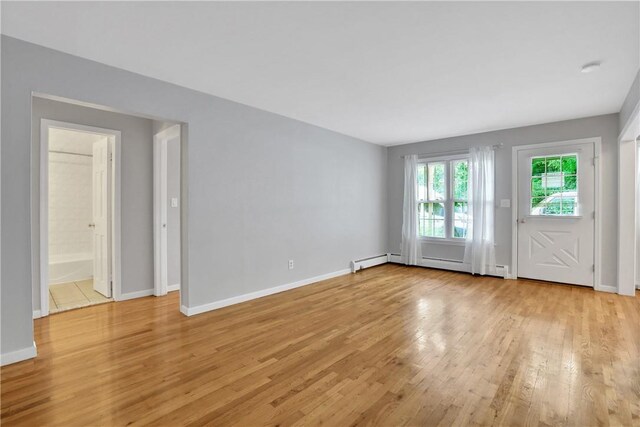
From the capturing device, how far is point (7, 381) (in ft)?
6.86

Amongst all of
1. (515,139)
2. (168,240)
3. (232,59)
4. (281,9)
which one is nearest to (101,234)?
(168,240)

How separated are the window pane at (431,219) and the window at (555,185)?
150 cm

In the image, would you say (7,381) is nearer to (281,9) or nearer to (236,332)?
(236,332)

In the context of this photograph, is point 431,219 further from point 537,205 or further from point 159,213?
point 159,213

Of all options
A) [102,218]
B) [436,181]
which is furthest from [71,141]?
[436,181]

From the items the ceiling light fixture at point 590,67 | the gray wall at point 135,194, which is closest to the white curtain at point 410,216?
the ceiling light fixture at point 590,67

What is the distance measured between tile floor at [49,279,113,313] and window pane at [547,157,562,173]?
21.8 feet

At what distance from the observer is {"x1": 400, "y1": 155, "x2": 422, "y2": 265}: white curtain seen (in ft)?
20.3

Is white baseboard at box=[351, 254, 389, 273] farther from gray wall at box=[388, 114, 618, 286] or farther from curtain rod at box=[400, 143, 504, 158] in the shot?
curtain rod at box=[400, 143, 504, 158]

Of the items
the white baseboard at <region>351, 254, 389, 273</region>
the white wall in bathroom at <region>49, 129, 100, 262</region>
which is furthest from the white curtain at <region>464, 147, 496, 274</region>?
the white wall in bathroom at <region>49, 129, 100, 262</region>

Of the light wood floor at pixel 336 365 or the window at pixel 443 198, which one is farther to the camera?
the window at pixel 443 198

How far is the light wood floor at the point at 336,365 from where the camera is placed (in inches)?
70.9

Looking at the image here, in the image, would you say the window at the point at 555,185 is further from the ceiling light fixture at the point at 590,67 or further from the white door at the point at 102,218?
the white door at the point at 102,218

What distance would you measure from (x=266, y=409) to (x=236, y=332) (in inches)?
48.7
